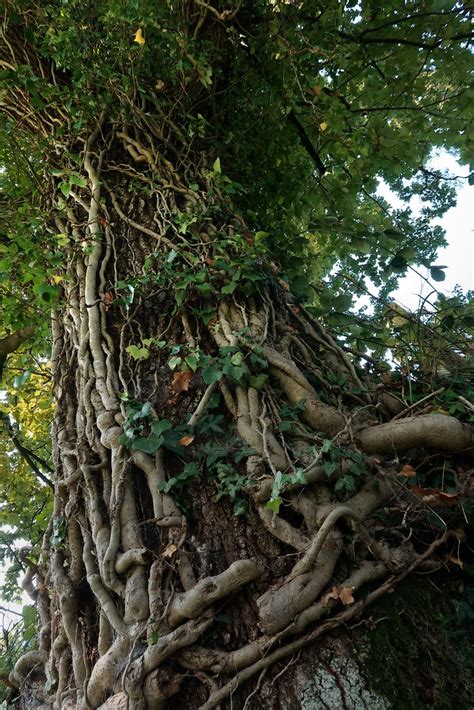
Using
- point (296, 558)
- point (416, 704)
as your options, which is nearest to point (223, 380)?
point (296, 558)

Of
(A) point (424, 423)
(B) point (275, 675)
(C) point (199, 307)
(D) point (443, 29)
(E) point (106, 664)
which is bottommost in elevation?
(B) point (275, 675)

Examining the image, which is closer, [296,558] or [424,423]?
[296,558]

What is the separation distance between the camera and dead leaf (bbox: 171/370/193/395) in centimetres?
173

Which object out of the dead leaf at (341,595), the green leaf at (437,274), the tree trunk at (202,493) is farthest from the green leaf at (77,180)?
the dead leaf at (341,595)

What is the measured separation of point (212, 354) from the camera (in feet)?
6.04

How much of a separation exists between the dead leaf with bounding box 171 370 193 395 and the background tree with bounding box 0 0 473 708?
0.01 metres

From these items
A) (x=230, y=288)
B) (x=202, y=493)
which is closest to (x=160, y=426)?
(x=202, y=493)

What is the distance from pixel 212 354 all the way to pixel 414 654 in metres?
1.20

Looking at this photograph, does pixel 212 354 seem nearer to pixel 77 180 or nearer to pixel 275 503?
pixel 275 503

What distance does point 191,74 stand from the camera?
8.66 ft

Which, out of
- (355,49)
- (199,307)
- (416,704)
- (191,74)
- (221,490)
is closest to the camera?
(416,704)

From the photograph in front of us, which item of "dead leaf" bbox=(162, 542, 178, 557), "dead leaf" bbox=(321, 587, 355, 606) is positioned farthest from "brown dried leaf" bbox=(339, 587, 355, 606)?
"dead leaf" bbox=(162, 542, 178, 557)

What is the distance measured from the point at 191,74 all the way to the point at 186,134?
0.35 metres

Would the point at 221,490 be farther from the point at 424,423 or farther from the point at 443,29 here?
the point at 443,29
